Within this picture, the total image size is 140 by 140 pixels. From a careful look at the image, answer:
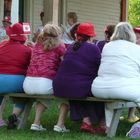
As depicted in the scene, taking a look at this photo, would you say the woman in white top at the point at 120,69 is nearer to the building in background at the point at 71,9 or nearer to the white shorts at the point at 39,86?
the white shorts at the point at 39,86

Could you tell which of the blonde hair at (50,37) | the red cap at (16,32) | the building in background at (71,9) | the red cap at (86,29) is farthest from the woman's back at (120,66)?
the building in background at (71,9)

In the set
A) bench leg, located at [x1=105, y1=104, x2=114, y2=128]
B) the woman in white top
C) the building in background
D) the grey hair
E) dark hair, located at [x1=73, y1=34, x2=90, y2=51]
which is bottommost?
bench leg, located at [x1=105, y1=104, x2=114, y2=128]

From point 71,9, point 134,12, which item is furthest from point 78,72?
point 134,12

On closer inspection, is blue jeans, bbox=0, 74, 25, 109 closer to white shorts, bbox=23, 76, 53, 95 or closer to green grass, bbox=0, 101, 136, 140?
white shorts, bbox=23, 76, 53, 95

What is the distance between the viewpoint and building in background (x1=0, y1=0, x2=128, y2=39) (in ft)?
49.4

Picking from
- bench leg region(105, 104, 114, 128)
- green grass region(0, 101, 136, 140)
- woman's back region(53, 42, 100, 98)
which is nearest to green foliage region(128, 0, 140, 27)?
green grass region(0, 101, 136, 140)

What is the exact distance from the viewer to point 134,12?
168 feet

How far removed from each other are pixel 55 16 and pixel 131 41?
17.5 ft

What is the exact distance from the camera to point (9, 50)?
8438 millimetres

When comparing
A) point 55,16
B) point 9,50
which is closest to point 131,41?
point 9,50

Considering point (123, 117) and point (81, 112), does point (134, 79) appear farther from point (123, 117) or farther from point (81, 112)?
point (123, 117)

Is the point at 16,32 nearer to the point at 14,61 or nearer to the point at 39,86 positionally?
the point at 14,61

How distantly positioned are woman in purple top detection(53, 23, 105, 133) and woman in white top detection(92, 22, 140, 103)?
15 cm

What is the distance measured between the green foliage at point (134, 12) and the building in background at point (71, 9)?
29266mm
